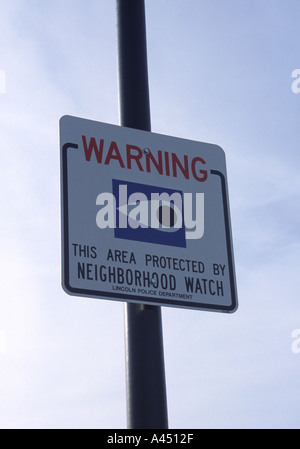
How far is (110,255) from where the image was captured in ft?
15.8

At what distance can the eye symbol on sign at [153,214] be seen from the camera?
498cm

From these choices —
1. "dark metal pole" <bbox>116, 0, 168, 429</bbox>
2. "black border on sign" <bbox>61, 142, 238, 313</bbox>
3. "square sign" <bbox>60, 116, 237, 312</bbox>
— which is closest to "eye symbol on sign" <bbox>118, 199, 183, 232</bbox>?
"square sign" <bbox>60, 116, 237, 312</bbox>

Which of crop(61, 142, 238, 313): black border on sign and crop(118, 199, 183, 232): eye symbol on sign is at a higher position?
crop(118, 199, 183, 232): eye symbol on sign

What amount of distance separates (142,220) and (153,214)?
0.09 meters

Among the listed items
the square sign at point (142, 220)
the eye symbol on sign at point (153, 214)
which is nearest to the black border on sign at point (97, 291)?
the square sign at point (142, 220)

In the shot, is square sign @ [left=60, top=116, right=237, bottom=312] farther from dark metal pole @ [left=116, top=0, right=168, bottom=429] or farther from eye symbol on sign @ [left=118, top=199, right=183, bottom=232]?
dark metal pole @ [left=116, top=0, right=168, bottom=429]

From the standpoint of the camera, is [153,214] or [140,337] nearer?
[140,337]

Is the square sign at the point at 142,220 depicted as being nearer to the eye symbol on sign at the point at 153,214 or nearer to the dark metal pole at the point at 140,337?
the eye symbol on sign at the point at 153,214

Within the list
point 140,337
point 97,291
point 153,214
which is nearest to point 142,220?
point 153,214

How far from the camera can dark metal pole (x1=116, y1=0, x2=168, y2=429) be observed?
4578mm

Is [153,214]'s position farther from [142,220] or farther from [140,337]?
[140,337]

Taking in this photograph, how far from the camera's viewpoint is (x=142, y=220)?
16.4 feet
